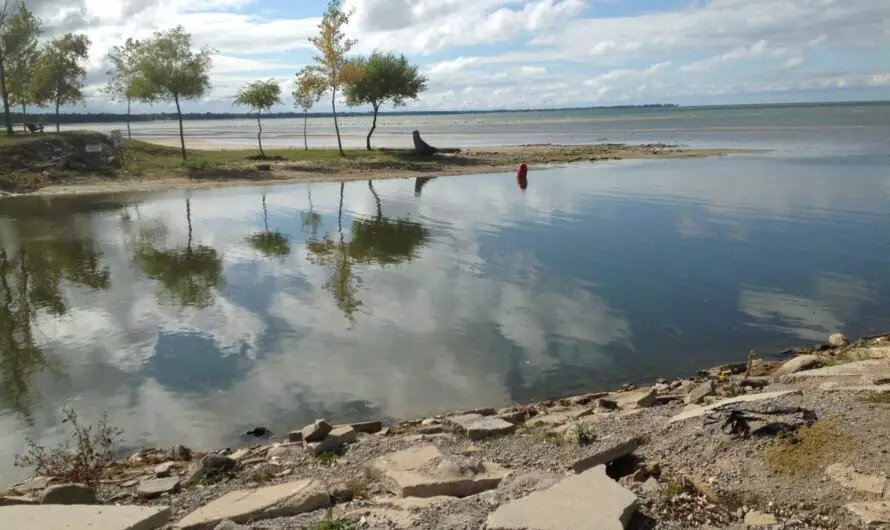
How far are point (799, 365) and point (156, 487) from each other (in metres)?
9.01

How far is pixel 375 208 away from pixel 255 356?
19.1 m

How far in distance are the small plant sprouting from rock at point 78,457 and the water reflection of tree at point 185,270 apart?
6519mm

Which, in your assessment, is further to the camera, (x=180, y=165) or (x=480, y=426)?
(x=180, y=165)

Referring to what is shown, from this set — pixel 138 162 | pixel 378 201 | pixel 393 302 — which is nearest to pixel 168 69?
pixel 138 162

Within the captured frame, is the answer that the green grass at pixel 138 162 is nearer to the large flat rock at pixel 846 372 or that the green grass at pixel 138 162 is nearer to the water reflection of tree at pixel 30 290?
the water reflection of tree at pixel 30 290

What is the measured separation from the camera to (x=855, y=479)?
20.1ft

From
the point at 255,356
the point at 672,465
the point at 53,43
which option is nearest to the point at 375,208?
the point at 255,356

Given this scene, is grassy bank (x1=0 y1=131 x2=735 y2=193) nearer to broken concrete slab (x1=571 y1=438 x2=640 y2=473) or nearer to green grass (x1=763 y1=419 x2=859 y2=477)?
broken concrete slab (x1=571 y1=438 x2=640 y2=473)

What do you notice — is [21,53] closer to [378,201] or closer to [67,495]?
[378,201]

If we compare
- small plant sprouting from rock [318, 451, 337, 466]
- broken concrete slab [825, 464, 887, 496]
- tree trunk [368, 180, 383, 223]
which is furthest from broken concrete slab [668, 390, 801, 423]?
tree trunk [368, 180, 383, 223]

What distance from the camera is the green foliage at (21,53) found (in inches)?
1879

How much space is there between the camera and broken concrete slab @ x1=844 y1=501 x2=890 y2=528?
5.56m

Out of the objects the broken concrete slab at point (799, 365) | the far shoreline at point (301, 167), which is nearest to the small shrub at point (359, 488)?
the broken concrete slab at point (799, 365)

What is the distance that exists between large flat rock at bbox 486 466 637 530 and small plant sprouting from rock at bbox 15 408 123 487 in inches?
180
